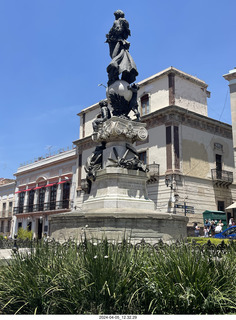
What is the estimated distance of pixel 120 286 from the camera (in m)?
3.58

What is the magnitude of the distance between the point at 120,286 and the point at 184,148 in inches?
1125

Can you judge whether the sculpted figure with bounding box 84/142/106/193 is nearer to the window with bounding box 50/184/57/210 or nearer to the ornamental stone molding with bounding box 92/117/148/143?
the ornamental stone molding with bounding box 92/117/148/143

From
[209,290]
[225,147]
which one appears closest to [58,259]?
[209,290]

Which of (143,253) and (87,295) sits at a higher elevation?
(143,253)

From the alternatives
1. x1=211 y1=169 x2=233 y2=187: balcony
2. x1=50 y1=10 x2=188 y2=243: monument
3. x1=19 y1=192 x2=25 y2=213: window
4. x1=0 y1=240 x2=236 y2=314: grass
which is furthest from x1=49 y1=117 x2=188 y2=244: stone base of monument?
x1=19 y1=192 x2=25 y2=213: window

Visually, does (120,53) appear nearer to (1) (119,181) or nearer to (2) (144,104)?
(1) (119,181)

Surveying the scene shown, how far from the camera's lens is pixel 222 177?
34.1 metres

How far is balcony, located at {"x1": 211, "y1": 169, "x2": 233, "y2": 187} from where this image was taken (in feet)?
109

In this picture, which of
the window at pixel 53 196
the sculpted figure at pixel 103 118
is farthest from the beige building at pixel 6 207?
the sculpted figure at pixel 103 118

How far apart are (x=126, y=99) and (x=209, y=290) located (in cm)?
832

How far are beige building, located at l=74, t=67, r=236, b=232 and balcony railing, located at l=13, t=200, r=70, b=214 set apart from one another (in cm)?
1586

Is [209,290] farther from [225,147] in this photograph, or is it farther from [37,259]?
[225,147]

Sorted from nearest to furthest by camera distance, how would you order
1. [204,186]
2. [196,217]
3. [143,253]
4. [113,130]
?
[143,253] < [113,130] < [196,217] < [204,186]

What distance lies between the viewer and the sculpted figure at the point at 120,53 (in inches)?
436
